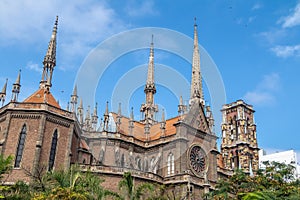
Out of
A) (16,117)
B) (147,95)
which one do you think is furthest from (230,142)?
(16,117)

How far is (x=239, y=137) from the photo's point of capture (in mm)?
65750

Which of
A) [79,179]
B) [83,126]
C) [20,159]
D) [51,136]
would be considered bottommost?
[79,179]

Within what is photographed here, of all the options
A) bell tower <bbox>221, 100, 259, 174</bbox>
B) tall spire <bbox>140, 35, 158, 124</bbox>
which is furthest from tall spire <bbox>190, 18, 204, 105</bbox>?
bell tower <bbox>221, 100, 259, 174</bbox>

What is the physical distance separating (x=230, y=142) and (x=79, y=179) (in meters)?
46.4

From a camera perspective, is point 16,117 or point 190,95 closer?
point 16,117

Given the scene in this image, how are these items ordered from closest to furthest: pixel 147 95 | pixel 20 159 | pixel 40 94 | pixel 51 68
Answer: pixel 20 159, pixel 40 94, pixel 51 68, pixel 147 95

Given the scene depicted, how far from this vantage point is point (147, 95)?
60156 mm

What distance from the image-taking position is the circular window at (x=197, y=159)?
43.6 metres

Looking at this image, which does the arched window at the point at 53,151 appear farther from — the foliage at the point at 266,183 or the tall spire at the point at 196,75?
the tall spire at the point at 196,75

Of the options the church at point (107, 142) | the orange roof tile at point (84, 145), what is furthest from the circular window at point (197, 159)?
the orange roof tile at point (84, 145)

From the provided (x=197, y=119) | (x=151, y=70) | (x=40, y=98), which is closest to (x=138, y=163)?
(x=197, y=119)

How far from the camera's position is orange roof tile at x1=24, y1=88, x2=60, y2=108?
3756cm

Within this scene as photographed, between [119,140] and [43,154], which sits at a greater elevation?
[119,140]

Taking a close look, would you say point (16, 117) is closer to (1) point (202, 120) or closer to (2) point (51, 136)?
(2) point (51, 136)
